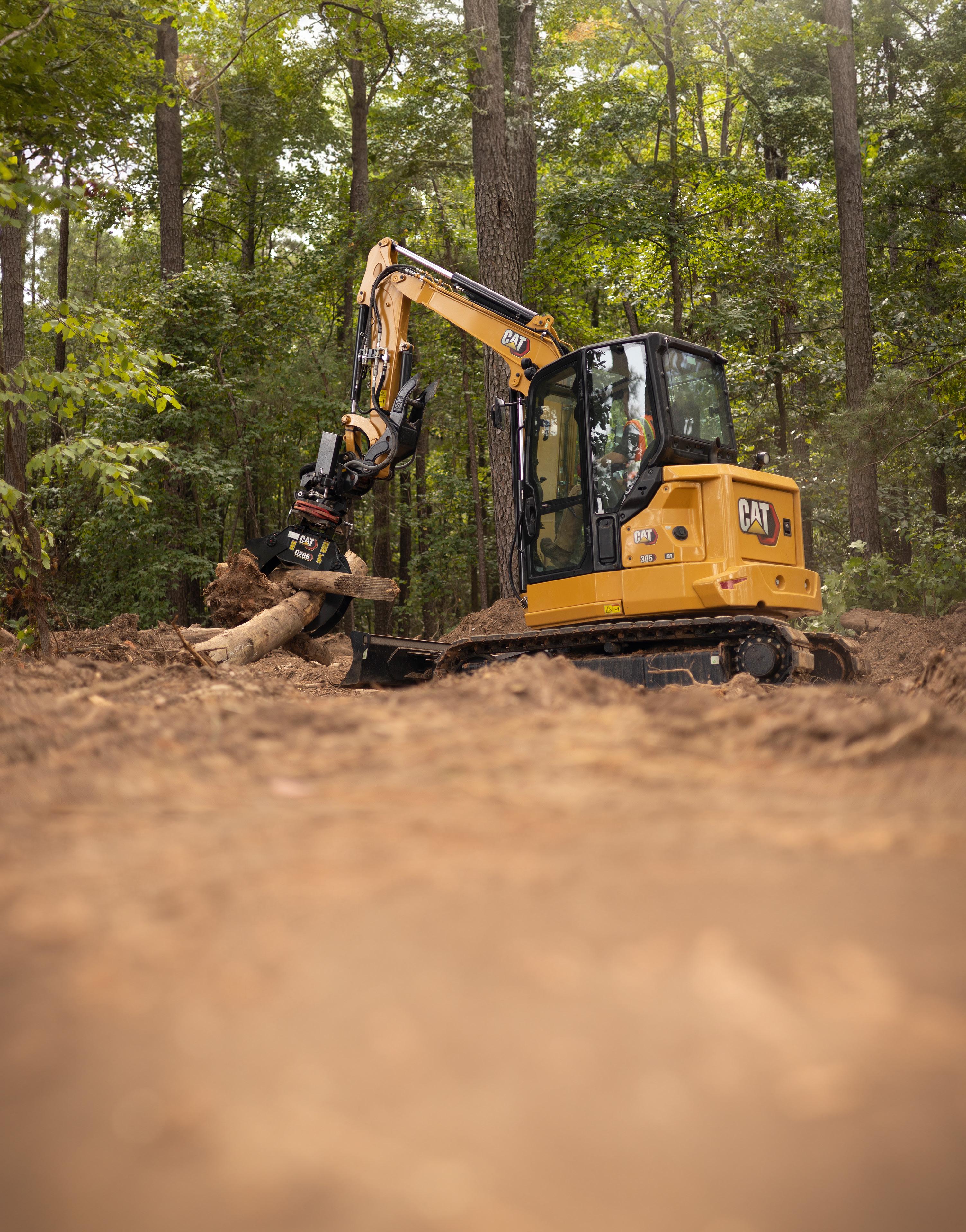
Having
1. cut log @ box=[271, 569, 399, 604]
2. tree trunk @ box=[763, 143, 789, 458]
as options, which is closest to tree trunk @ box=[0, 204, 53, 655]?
cut log @ box=[271, 569, 399, 604]

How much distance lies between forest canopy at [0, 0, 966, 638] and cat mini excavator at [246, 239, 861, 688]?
13.8ft

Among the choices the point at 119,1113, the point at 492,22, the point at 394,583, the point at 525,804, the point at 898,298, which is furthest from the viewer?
the point at 898,298

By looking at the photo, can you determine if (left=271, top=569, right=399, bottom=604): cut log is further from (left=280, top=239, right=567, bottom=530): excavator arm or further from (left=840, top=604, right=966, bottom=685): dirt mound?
(left=840, top=604, right=966, bottom=685): dirt mound

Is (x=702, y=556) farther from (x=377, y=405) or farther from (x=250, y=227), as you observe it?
(x=250, y=227)

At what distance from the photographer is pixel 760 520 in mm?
6887

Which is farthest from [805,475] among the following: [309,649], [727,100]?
[309,649]

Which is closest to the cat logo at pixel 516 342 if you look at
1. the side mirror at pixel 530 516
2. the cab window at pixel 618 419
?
the cab window at pixel 618 419

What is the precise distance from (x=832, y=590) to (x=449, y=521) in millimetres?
10954

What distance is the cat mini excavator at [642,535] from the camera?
6.61 m

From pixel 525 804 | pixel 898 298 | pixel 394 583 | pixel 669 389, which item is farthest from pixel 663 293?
pixel 525 804

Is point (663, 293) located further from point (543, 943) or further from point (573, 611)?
point (543, 943)

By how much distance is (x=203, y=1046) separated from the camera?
35.8 inches

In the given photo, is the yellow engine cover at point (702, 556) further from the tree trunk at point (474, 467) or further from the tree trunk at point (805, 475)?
the tree trunk at point (474, 467)

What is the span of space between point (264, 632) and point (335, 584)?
3.50ft
